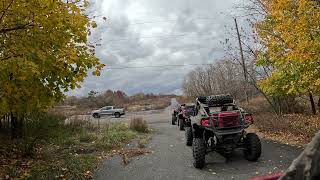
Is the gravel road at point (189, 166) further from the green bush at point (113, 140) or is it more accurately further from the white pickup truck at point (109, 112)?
the white pickup truck at point (109, 112)

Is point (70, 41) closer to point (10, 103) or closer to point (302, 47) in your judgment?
point (10, 103)

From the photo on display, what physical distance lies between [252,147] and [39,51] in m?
6.77

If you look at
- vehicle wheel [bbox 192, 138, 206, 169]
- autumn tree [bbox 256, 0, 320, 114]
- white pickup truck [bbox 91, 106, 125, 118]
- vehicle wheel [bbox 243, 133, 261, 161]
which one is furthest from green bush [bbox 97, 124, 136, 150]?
white pickup truck [bbox 91, 106, 125, 118]

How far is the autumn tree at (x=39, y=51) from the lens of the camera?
10172 millimetres

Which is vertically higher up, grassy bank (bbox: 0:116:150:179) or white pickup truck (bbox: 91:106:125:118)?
white pickup truck (bbox: 91:106:125:118)

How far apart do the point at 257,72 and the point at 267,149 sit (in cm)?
1748

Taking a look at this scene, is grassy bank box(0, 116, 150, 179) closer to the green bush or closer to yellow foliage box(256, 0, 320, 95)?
the green bush

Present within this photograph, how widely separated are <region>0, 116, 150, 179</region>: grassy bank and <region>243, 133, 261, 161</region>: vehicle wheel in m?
4.39

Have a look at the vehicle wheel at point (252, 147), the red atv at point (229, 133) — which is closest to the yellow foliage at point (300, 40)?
the red atv at point (229, 133)

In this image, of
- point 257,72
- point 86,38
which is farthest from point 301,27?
point 257,72

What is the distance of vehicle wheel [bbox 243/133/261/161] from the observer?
13125 mm

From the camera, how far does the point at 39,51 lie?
10.5m

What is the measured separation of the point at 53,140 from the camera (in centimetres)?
1931

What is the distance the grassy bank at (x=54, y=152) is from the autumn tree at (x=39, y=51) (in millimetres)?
1872
